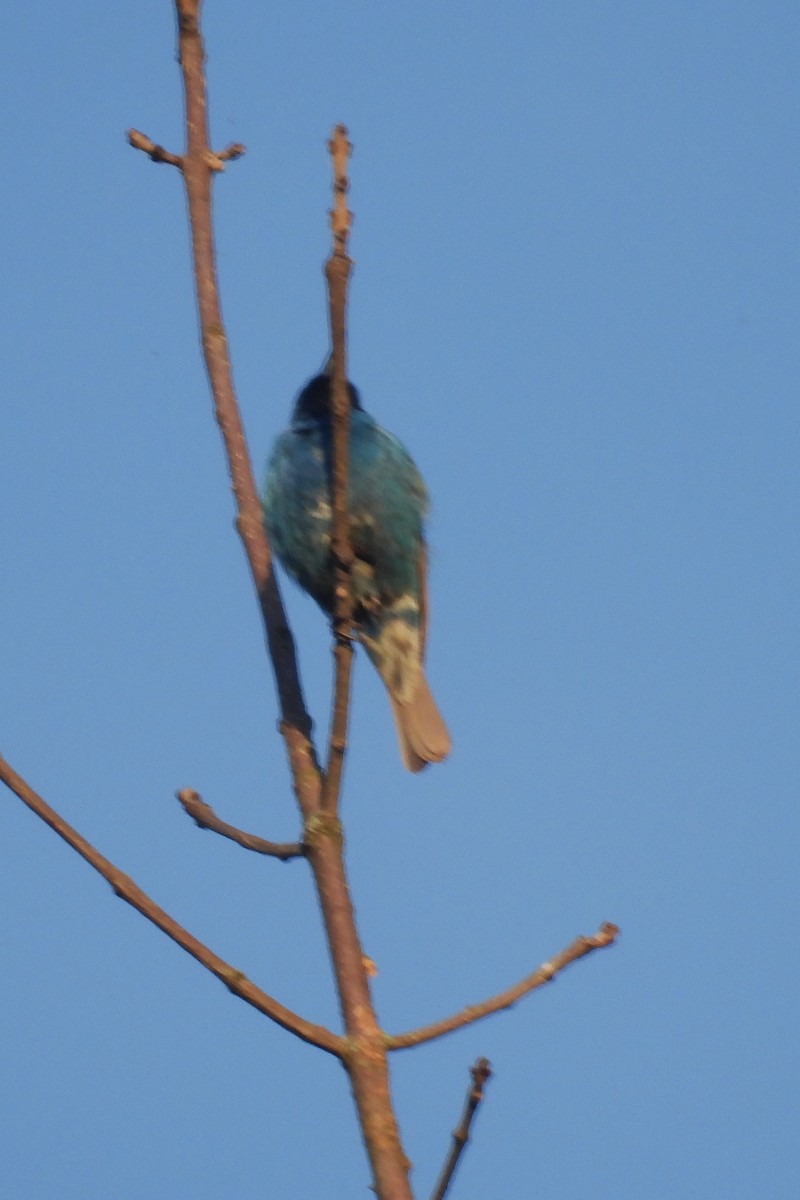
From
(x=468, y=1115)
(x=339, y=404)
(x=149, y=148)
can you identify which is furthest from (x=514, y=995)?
(x=149, y=148)

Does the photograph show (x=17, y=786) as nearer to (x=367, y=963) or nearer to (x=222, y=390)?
(x=367, y=963)

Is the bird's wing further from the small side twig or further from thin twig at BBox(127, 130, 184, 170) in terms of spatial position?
the small side twig

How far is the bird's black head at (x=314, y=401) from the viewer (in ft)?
16.3

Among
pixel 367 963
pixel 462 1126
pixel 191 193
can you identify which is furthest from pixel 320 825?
pixel 191 193

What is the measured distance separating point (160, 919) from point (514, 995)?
53 centimetres

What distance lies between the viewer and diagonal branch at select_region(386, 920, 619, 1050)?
7.84 feet

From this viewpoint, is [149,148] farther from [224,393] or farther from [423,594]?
[423,594]

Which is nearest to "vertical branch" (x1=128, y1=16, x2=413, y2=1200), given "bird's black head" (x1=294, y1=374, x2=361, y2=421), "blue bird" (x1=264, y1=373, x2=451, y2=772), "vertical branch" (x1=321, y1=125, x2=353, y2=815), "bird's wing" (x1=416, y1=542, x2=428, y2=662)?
"vertical branch" (x1=321, y1=125, x2=353, y2=815)

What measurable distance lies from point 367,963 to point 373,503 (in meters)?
2.37

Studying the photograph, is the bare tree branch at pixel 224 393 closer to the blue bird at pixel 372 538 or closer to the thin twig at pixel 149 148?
the thin twig at pixel 149 148

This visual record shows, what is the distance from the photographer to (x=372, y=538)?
476 cm

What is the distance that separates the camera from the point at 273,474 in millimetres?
4820

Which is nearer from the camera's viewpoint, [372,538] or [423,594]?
[372,538]

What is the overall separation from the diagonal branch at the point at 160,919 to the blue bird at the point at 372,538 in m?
2.33
